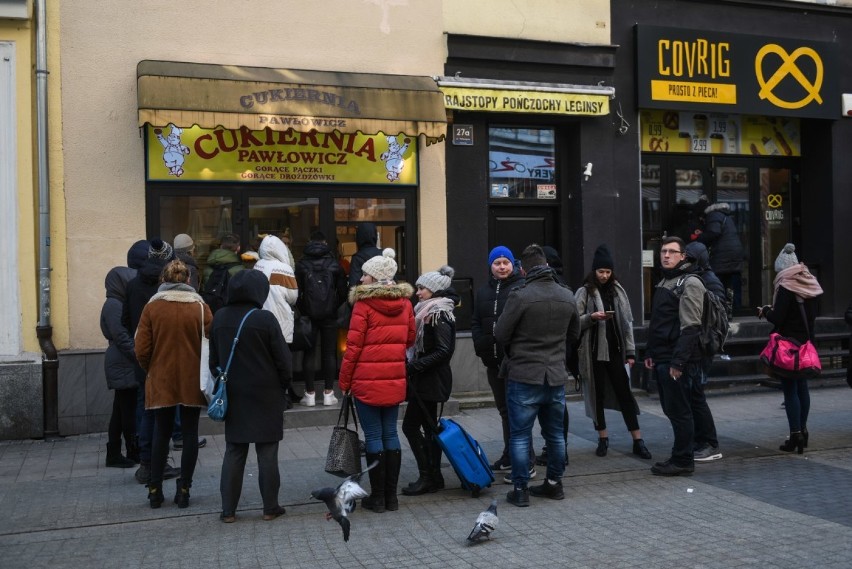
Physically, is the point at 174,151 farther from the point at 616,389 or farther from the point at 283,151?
the point at 616,389

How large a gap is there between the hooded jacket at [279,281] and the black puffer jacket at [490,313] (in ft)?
8.80

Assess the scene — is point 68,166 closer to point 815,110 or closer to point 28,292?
point 28,292

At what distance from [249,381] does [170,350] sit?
85cm

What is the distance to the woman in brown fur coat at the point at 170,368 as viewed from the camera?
23.0ft

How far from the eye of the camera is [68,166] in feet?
32.6

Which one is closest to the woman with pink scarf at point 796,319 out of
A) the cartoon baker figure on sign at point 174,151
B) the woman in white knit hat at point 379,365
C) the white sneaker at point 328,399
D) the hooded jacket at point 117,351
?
the woman in white knit hat at point 379,365

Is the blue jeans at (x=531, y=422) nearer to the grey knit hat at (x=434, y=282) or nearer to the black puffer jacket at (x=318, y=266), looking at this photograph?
the grey knit hat at (x=434, y=282)

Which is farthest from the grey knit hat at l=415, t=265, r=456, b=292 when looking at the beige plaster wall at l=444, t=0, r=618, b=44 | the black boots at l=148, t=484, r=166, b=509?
the beige plaster wall at l=444, t=0, r=618, b=44

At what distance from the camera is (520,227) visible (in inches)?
492

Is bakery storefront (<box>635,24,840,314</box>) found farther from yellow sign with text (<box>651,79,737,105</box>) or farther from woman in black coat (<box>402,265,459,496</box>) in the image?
woman in black coat (<box>402,265,459,496</box>)

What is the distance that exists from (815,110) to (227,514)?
35.6 feet

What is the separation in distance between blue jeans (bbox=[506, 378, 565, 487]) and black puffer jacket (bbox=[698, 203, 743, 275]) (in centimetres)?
640

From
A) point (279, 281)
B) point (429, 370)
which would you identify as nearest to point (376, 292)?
point (429, 370)

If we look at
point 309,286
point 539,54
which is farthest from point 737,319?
point 309,286
